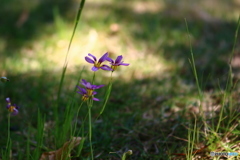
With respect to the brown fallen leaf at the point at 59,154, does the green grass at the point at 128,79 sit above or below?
above

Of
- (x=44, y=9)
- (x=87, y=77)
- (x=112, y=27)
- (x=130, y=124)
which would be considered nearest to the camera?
(x=130, y=124)

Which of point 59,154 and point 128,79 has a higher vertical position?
point 128,79

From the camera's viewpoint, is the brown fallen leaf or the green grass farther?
the green grass

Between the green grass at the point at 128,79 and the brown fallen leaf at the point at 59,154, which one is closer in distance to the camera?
the brown fallen leaf at the point at 59,154

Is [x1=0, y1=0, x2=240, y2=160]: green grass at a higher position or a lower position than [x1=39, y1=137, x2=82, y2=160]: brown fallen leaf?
higher

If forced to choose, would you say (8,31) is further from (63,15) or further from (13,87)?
(13,87)

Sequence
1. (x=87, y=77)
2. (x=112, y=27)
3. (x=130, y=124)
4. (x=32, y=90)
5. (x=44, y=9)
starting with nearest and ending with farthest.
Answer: (x=130, y=124)
(x=32, y=90)
(x=87, y=77)
(x=112, y=27)
(x=44, y=9)

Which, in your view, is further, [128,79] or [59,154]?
[128,79]

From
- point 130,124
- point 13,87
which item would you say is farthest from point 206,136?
point 13,87
